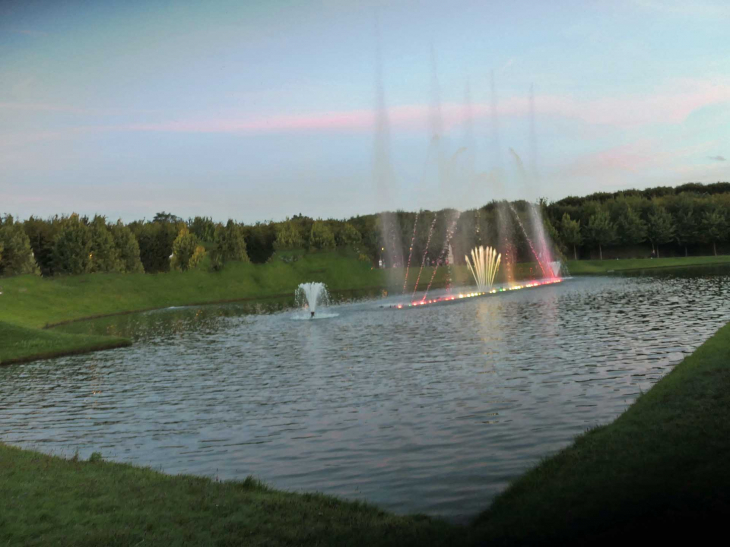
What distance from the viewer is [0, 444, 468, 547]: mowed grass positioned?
1086cm

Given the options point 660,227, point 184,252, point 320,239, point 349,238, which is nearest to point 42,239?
point 184,252

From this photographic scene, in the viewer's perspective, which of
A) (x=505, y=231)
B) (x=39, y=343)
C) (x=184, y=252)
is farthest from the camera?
(x=505, y=231)

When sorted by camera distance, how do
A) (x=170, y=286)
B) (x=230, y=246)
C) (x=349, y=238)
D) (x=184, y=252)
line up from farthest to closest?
(x=349, y=238) → (x=230, y=246) → (x=184, y=252) → (x=170, y=286)

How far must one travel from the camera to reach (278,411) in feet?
74.8

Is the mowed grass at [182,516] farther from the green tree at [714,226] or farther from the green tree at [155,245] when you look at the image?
the green tree at [714,226]

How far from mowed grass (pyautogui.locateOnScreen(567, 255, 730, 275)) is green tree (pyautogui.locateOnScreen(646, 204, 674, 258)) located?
17239mm

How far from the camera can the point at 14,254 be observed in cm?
10831

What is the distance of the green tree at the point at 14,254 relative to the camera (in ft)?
355

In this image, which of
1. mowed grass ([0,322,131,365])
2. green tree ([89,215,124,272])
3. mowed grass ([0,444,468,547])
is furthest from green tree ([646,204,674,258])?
mowed grass ([0,444,468,547])

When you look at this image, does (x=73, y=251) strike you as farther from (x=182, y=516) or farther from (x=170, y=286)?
(x=182, y=516)

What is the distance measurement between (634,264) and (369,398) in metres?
121

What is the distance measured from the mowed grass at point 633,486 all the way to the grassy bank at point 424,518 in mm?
25

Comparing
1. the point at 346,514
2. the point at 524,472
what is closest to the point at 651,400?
the point at 524,472

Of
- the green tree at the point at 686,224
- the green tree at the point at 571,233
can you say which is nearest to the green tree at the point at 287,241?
the green tree at the point at 571,233
